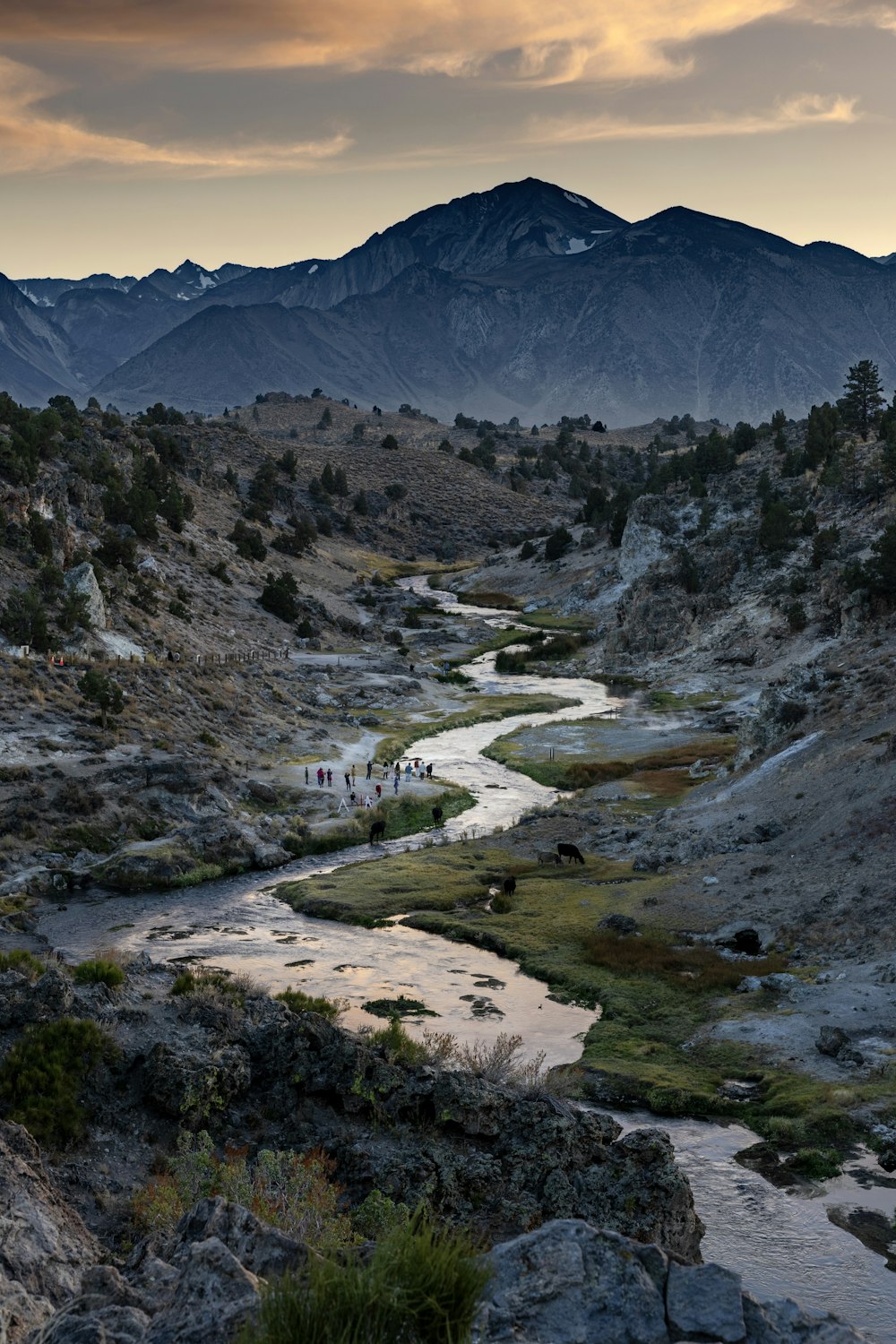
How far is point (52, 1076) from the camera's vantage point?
1877cm

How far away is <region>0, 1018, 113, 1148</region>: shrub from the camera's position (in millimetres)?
17953

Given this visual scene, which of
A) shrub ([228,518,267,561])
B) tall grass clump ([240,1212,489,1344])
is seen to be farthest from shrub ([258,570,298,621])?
tall grass clump ([240,1212,489,1344])

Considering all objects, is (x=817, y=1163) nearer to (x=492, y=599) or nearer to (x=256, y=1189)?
(x=256, y=1189)

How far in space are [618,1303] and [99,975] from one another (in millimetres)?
15134

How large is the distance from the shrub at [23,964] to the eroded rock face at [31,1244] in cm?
784

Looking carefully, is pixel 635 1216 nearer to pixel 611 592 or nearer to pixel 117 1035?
pixel 117 1035

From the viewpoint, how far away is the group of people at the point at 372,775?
2628 inches

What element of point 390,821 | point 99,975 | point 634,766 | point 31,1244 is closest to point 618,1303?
point 31,1244

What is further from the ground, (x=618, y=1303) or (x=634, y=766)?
(x=618, y=1303)

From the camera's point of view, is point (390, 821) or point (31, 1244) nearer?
point (31, 1244)

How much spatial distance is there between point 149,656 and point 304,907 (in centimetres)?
3915

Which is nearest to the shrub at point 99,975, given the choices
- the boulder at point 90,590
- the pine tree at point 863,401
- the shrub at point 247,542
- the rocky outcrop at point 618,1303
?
the rocky outcrop at point 618,1303

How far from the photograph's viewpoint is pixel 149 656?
8306cm

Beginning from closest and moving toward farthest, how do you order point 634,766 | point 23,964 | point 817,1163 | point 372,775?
point 23,964 → point 817,1163 → point 372,775 → point 634,766
